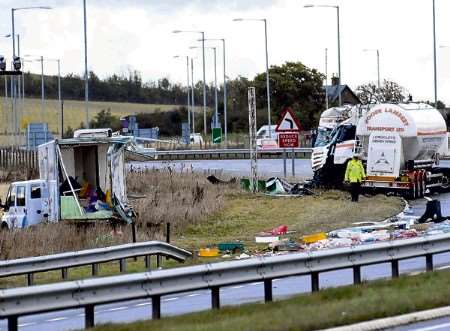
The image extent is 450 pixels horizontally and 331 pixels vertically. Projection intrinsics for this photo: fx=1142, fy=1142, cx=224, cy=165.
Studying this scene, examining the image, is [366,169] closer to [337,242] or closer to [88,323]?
[337,242]

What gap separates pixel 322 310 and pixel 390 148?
30.3 metres

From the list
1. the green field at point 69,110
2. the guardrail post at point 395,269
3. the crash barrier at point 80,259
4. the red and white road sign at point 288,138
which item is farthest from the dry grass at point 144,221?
the green field at point 69,110

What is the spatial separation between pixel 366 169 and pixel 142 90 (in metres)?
127

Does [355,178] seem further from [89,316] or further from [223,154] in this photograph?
[223,154]

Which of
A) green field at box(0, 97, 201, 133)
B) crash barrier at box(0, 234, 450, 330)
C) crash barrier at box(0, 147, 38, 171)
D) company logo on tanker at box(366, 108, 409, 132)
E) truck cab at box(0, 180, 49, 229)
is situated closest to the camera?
crash barrier at box(0, 234, 450, 330)

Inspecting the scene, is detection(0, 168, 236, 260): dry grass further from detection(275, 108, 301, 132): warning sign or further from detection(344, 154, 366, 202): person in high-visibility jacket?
detection(344, 154, 366, 202): person in high-visibility jacket

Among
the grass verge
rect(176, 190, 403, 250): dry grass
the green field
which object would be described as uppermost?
the green field

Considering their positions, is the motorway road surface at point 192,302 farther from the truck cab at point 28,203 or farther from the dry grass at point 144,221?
the truck cab at point 28,203

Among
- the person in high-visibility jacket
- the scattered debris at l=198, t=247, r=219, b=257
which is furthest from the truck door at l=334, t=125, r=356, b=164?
the scattered debris at l=198, t=247, r=219, b=257

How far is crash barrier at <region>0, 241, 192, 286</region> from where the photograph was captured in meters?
19.7

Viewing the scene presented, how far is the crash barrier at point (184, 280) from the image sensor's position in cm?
1284

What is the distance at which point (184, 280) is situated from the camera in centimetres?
1427

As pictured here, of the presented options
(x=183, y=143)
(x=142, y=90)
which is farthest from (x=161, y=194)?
(x=142, y=90)

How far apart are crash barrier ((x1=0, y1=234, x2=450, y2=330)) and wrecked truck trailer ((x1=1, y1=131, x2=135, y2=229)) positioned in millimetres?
16075
